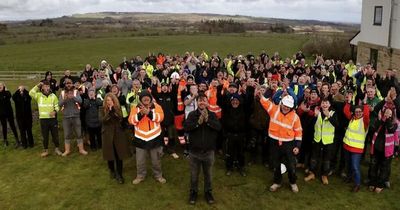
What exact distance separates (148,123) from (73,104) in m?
3.00

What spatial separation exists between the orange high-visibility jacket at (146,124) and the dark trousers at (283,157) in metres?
2.48

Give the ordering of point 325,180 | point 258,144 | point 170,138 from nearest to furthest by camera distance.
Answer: point 325,180 → point 258,144 → point 170,138

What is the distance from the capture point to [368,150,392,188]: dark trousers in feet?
26.3

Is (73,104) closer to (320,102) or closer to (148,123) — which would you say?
(148,123)

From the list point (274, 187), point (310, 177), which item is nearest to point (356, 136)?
point (310, 177)

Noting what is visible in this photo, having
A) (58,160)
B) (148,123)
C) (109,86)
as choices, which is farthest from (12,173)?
(148,123)

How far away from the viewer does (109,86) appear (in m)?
10.3

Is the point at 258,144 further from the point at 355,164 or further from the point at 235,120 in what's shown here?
the point at 355,164

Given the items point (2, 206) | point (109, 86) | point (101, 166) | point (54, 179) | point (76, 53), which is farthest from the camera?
point (76, 53)

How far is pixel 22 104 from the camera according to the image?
10.4m

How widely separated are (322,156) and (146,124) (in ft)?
13.1

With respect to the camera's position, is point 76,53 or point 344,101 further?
point 76,53

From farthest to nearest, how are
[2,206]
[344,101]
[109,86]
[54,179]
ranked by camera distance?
1. [109,86]
2. [54,179]
3. [344,101]
4. [2,206]

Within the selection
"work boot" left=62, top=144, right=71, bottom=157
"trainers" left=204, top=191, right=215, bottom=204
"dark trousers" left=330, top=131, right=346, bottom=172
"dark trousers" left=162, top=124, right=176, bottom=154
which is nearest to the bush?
"dark trousers" left=330, top=131, right=346, bottom=172
